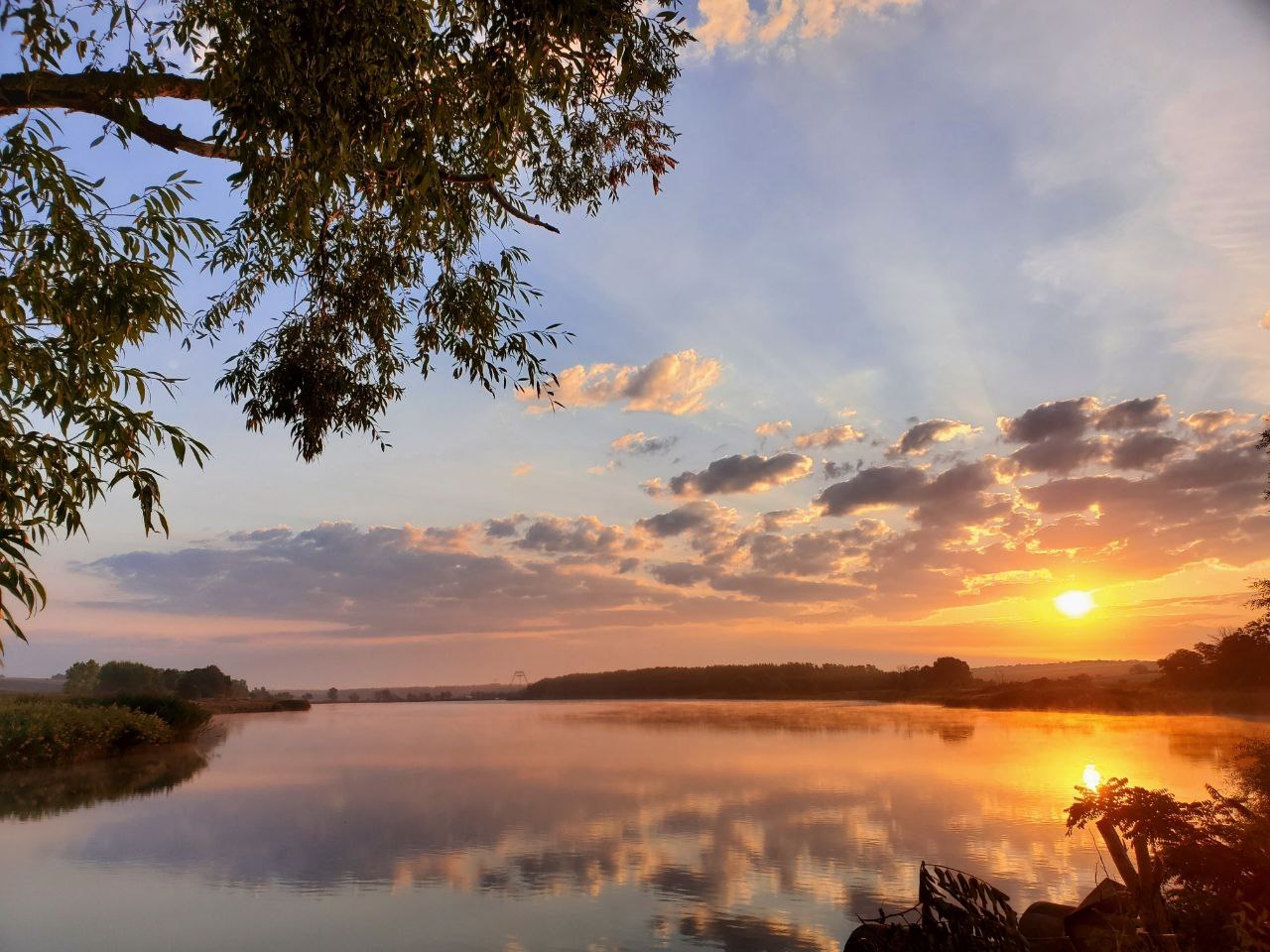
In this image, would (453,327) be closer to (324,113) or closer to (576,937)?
(324,113)

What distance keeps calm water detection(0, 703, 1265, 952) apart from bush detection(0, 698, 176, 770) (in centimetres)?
178

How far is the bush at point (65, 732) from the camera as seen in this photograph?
73.3ft

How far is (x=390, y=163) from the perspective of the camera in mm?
7969

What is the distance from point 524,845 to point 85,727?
20.3 meters

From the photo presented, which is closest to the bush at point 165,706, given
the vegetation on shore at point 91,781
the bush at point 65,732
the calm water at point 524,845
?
the bush at point 65,732

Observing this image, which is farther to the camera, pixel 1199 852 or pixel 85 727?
pixel 85 727

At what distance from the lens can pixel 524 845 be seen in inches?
505

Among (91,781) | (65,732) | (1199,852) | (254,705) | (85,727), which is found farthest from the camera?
(254,705)

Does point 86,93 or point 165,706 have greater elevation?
point 86,93

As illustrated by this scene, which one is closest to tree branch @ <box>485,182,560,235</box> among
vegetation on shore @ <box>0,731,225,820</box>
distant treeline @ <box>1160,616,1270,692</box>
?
Answer: vegetation on shore @ <box>0,731,225,820</box>

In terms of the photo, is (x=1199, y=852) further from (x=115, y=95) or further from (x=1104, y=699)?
(x=1104, y=699)

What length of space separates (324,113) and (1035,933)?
32.0ft

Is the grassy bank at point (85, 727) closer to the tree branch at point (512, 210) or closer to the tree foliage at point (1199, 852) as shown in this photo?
the tree branch at point (512, 210)

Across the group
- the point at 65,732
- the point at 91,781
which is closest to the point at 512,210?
the point at 91,781
